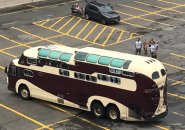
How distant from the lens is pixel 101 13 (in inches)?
1809

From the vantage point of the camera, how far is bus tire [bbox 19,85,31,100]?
28.3 m

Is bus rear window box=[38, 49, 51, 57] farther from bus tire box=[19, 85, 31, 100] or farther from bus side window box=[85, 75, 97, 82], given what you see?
bus side window box=[85, 75, 97, 82]

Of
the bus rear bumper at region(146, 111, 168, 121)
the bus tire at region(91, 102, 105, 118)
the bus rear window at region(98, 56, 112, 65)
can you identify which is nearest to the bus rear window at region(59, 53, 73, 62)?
the bus rear window at region(98, 56, 112, 65)

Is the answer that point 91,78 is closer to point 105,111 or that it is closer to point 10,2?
point 105,111

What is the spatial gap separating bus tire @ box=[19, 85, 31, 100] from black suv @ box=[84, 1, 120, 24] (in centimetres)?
1867

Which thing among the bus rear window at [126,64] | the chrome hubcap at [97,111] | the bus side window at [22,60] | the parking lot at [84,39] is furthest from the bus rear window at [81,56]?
the bus side window at [22,60]

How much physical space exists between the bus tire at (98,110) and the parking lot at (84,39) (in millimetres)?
291

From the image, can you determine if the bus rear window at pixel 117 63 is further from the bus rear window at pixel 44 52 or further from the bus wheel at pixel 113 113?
the bus rear window at pixel 44 52

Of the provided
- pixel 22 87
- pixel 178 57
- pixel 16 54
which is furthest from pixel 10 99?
pixel 178 57

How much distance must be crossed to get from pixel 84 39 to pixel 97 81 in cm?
1628

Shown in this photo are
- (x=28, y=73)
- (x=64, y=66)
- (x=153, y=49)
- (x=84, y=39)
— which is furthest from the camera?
(x=84, y=39)

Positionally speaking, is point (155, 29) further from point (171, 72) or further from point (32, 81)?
point (32, 81)

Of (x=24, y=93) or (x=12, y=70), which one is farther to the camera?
(x=12, y=70)

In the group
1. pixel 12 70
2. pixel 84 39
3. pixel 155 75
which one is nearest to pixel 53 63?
pixel 12 70
